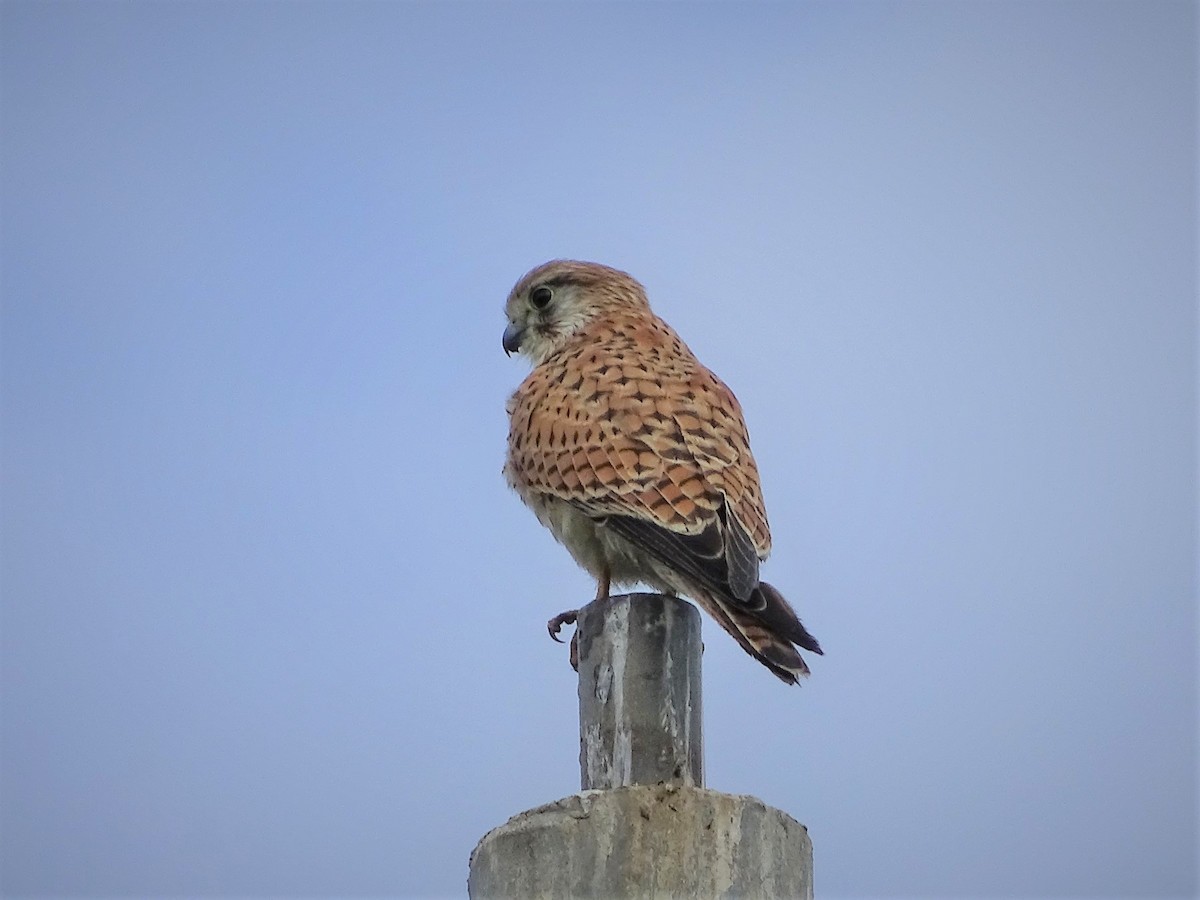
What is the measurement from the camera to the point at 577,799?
11.5 feet

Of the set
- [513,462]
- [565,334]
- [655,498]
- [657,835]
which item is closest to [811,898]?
[657,835]

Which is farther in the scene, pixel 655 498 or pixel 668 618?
pixel 655 498

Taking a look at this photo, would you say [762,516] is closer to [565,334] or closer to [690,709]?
[690,709]

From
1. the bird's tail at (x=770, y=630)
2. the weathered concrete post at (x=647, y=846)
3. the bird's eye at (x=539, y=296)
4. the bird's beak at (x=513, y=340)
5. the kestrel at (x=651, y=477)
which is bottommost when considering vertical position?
the weathered concrete post at (x=647, y=846)

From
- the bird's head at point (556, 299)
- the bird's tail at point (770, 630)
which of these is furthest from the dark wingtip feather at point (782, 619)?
the bird's head at point (556, 299)

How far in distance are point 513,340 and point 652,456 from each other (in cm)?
186

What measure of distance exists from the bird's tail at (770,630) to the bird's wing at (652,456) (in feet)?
0.13

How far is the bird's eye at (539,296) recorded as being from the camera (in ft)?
22.5

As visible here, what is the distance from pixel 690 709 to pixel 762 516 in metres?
1.25

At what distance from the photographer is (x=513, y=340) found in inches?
269

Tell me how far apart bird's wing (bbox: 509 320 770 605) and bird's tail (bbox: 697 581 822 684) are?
0.13ft

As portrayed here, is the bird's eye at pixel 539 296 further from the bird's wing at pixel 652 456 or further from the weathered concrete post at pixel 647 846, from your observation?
the weathered concrete post at pixel 647 846

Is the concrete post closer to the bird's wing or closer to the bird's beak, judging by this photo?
the bird's wing

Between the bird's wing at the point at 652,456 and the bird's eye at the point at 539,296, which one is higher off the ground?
the bird's eye at the point at 539,296
